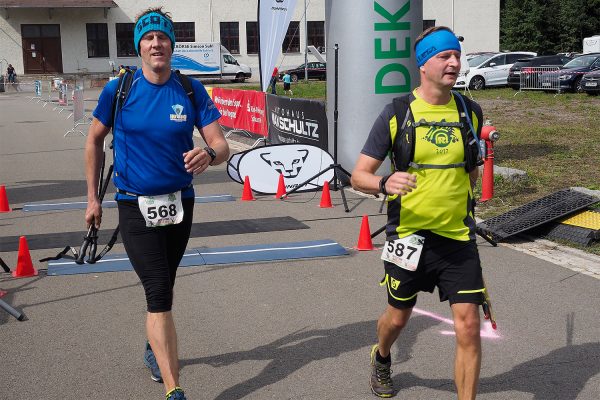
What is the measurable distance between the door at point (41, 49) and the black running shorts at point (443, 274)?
6103 centimetres

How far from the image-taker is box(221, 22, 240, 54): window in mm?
63625

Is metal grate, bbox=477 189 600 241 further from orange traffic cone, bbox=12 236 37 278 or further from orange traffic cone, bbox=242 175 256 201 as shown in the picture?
orange traffic cone, bbox=12 236 37 278

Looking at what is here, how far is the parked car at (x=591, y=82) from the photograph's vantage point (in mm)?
29922

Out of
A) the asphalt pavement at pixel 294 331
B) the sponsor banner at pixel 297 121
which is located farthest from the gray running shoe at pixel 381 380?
the sponsor banner at pixel 297 121

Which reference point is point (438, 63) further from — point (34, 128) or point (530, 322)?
point (34, 128)

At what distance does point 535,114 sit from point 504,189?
13607 mm

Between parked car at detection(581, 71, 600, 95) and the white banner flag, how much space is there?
17768 mm

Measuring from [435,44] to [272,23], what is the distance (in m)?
12.5

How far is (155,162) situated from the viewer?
14.2ft

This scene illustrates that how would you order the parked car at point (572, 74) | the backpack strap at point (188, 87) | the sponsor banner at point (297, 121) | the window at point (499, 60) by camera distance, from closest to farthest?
the backpack strap at point (188, 87)
the sponsor banner at point (297, 121)
the parked car at point (572, 74)
the window at point (499, 60)

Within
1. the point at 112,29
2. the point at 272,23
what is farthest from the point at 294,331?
the point at 112,29

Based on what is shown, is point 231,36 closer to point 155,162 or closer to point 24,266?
point 24,266

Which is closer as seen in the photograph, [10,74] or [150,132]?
[150,132]

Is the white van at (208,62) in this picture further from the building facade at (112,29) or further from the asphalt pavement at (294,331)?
the asphalt pavement at (294,331)
